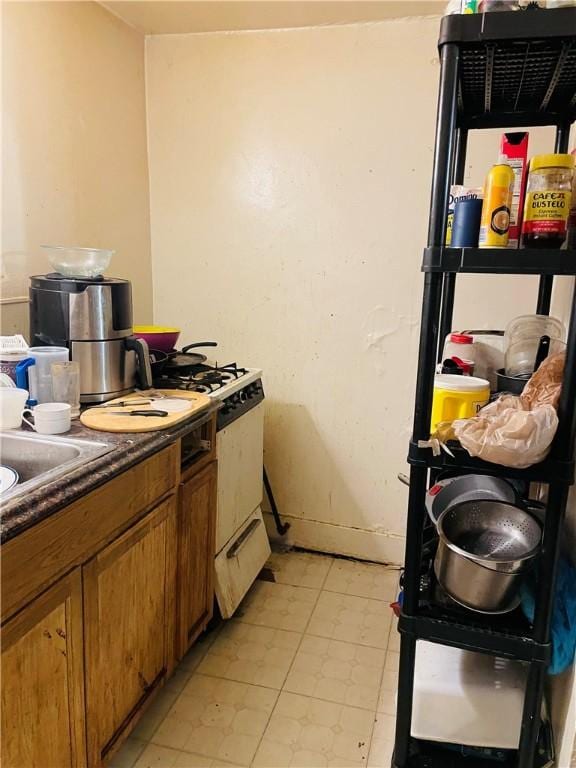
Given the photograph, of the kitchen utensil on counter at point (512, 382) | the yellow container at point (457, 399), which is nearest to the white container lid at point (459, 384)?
the yellow container at point (457, 399)

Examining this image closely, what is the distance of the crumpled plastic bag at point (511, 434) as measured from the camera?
1.07 m

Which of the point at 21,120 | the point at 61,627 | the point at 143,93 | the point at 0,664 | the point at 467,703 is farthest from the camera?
the point at 143,93

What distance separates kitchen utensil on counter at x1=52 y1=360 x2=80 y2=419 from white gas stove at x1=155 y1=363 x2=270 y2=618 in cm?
40

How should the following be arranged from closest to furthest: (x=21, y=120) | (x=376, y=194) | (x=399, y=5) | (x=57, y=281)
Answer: (x=57, y=281)
(x=21, y=120)
(x=399, y=5)
(x=376, y=194)

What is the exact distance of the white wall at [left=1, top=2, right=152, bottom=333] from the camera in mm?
1733

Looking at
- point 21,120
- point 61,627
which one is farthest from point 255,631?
point 21,120

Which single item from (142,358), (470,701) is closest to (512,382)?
(470,701)

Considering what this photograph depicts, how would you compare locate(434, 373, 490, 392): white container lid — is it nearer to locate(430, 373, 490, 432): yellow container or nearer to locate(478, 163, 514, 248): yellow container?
locate(430, 373, 490, 432): yellow container

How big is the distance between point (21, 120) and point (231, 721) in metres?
1.96

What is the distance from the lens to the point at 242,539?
2.16m

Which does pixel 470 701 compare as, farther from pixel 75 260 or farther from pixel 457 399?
pixel 75 260

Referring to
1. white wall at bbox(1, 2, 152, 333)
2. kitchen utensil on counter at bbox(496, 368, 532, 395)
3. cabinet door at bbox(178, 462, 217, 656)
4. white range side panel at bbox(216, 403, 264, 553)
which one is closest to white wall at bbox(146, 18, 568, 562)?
white wall at bbox(1, 2, 152, 333)

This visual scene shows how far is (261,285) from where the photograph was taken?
242 cm

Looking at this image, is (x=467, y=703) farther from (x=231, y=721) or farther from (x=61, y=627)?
(x=61, y=627)
